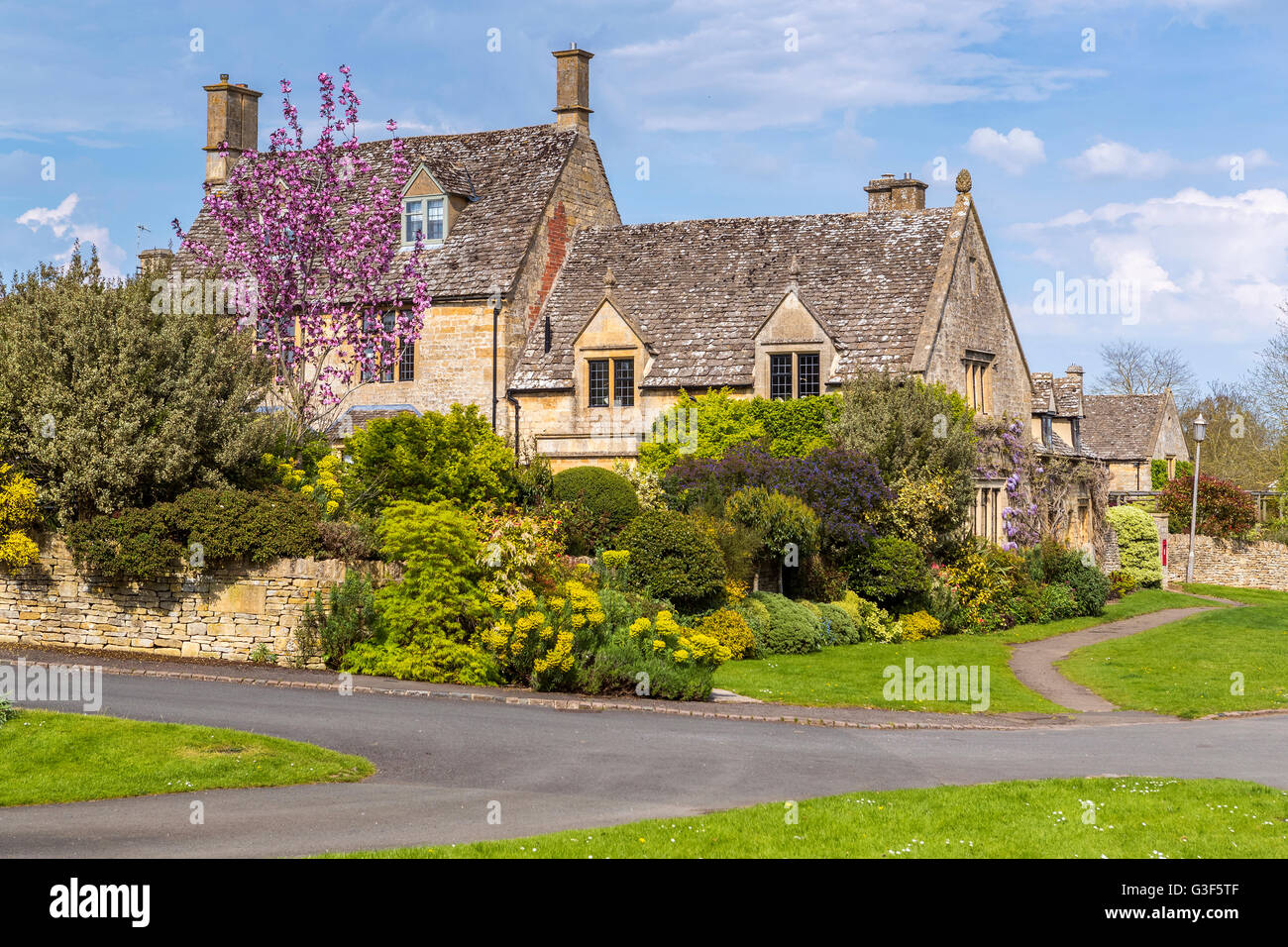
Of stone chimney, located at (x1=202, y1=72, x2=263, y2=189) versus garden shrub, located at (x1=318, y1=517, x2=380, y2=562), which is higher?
stone chimney, located at (x1=202, y1=72, x2=263, y2=189)

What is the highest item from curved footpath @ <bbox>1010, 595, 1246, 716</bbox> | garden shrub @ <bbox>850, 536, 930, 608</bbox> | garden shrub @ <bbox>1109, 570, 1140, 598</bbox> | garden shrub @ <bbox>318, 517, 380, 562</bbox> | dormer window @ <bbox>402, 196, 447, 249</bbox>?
dormer window @ <bbox>402, 196, 447, 249</bbox>

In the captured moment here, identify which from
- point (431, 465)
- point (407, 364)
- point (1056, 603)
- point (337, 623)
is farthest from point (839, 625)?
point (407, 364)

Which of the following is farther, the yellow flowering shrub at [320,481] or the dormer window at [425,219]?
the dormer window at [425,219]

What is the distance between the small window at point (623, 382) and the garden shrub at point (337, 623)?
15.3 metres

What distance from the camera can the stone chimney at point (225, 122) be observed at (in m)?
46.8

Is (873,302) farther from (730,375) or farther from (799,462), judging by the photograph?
(799,462)

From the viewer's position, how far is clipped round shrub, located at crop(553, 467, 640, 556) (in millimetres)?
28562

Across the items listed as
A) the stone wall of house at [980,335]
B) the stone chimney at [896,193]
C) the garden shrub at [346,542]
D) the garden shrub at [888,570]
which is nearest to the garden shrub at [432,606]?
the garden shrub at [346,542]

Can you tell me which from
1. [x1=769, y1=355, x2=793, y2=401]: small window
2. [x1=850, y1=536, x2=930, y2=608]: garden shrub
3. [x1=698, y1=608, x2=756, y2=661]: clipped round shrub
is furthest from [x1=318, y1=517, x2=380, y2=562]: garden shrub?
[x1=769, y1=355, x2=793, y2=401]: small window

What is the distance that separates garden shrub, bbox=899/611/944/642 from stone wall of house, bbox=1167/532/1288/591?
85.1 feet

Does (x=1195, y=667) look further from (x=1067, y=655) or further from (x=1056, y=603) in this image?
(x=1056, y=603)

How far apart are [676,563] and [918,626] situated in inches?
333

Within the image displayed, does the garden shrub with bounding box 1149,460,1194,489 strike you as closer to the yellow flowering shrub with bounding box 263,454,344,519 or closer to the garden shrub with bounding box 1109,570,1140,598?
the garden shrub with bounding box 1109,570,1140,598

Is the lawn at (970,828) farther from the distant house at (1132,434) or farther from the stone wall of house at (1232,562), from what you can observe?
the distant house at (1132,434)
